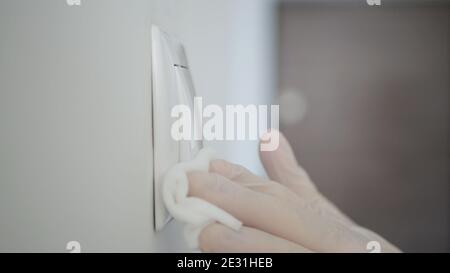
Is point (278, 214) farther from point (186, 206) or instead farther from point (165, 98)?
point (165, 98)

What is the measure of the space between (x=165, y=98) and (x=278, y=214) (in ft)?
0.98

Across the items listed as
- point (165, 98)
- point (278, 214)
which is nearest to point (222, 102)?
point (165, 98)

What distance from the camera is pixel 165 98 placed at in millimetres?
846

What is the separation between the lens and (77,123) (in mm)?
832

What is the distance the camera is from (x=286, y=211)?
2.98 ft

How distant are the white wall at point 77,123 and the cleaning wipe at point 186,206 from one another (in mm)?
36

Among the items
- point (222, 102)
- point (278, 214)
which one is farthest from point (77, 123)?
point (278, 214)

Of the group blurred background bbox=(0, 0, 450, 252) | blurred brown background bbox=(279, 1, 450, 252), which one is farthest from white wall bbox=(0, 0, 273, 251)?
blurred brown background bbox=(279, 1, 450, 252)

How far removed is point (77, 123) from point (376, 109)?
0.55 meters

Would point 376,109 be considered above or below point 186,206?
above

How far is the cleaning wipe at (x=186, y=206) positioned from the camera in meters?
0.85

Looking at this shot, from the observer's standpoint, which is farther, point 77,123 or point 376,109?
point 376,109
